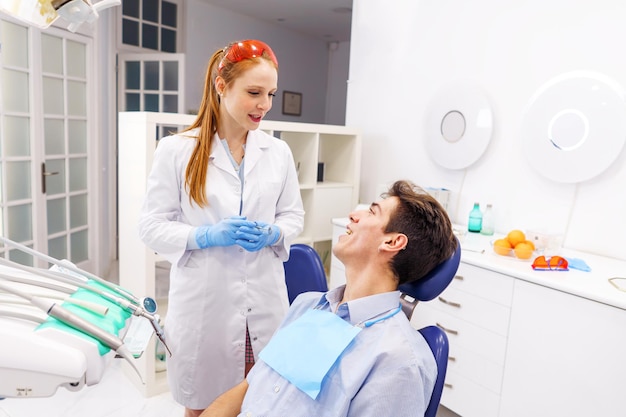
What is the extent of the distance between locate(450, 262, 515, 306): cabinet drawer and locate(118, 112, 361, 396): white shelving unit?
44.6 inches

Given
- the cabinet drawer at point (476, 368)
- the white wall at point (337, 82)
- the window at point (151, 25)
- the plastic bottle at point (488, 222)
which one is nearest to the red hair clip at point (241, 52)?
the cabinet drawer at point (476, 368)

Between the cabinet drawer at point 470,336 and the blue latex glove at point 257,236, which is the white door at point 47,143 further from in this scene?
the cabinet drawer at point 470,336

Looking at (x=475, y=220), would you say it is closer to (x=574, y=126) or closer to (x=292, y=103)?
(x=574, y=126)

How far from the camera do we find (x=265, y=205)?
151 cm

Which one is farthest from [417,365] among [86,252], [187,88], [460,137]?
[187,88]

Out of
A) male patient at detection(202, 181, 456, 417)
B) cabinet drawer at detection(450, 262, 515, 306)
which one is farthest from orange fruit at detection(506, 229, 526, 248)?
male patient at detection(202, 181, 456, 417)

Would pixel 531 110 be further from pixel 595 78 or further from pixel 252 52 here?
pixel 252 52

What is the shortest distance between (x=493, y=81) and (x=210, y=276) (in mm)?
1876

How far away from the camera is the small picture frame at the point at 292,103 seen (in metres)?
5.86

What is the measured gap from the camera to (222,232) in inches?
53.2

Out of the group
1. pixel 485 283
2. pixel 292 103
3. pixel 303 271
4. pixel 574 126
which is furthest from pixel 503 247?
pixel 292 103

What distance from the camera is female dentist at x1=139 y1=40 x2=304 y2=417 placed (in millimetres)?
1380

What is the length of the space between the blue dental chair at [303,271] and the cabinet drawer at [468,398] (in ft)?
2.78

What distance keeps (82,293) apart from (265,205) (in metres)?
0.81
